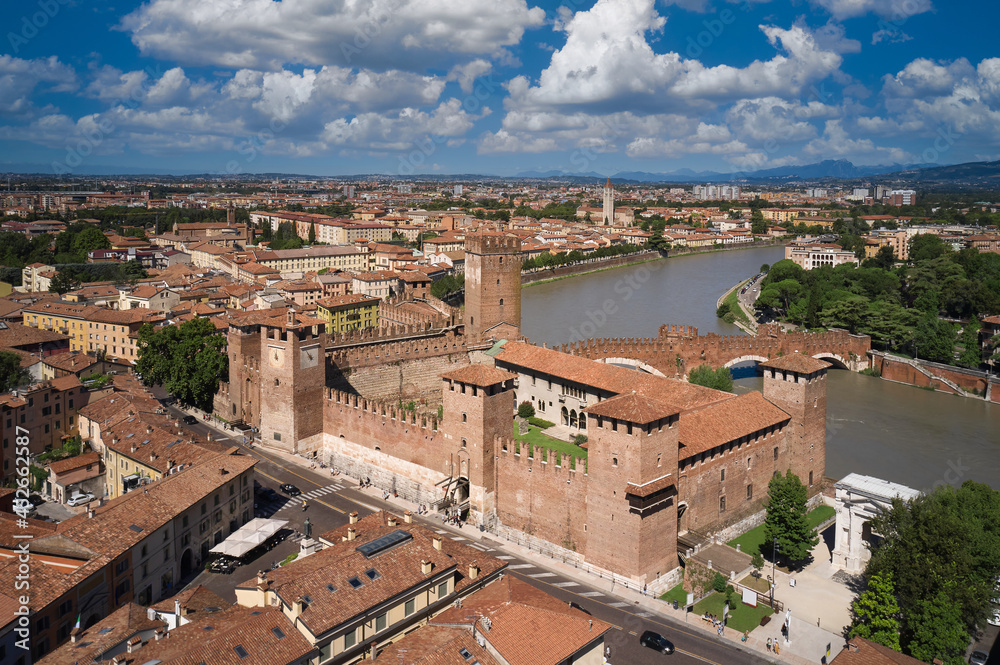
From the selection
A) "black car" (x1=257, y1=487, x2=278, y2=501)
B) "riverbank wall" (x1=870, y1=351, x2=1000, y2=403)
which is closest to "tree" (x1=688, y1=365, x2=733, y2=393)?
"riverbank wall" (x1=870, y1=351, x2=1000, y2=403)

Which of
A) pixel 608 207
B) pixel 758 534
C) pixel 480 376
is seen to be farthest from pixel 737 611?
pixel 608 207

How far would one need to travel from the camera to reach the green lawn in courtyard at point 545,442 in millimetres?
23859

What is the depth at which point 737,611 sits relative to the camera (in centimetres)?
1628

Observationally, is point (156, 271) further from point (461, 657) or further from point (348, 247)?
point (461, 657)

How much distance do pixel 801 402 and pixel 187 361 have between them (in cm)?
2094

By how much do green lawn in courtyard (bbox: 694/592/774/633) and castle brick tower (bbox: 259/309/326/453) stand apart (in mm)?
13027

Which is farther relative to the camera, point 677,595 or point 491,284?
point 491,284

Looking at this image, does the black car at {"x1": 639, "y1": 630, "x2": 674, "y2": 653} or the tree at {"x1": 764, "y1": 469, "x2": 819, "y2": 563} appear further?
the tree at {"x1": 764, "y1": 469, "x2": 819, "y2": 563}

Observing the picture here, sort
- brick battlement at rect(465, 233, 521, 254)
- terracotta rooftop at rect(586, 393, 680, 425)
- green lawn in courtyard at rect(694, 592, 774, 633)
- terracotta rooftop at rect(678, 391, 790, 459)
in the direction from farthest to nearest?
1. brick battlement at rect(465, 233, 521, 254)
2. terracotta rooftop at rect(678, 391, 790, 459)
3. terracotta rooftop at rect(586, 393, 680, 425)
4. green lawn in courtyard at rect(694, 592, 774, 633)

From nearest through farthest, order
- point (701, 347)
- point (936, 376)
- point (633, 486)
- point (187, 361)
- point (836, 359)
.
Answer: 1. point (633, 486)
2. point (187, 361)
3. point (701, 347)
4. point (936, 376)
5. point (836, 359)

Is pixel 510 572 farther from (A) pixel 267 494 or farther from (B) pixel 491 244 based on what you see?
(B) pixel 491 244

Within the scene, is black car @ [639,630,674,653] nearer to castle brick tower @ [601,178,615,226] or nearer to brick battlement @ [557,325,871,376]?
brick battlement @ [557,325,871,376]

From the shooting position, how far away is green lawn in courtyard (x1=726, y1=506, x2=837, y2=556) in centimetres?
1908

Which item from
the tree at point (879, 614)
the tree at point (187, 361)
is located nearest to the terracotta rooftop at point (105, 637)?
the tree at point (879, 614)
